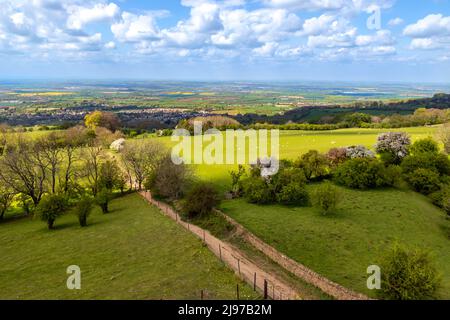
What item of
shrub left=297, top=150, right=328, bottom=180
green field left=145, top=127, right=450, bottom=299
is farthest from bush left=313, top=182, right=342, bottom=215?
shrub left=297, top=150, right=328, bottom=180

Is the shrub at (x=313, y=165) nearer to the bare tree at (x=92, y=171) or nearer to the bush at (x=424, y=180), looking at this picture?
the bush at (x=424, y=180)

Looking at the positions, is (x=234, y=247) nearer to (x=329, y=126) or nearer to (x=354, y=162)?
(x=354, y=162)

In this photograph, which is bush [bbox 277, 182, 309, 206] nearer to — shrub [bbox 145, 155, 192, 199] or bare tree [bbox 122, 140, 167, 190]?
shrub [bbox 145, 155, 192, 199]

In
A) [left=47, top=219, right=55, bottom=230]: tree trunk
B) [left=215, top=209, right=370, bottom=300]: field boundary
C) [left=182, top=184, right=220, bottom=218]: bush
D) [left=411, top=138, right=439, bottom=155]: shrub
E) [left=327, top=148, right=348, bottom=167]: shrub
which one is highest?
[left=411, top=138, right=439, bottom=155]: shrub

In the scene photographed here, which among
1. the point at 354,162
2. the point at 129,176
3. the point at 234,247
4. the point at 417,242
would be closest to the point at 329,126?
the point at 354,162

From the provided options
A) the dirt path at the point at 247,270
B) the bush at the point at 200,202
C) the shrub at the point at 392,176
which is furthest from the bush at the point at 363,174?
the dirt path at the point at 247,270

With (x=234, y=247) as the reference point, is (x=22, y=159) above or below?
above
